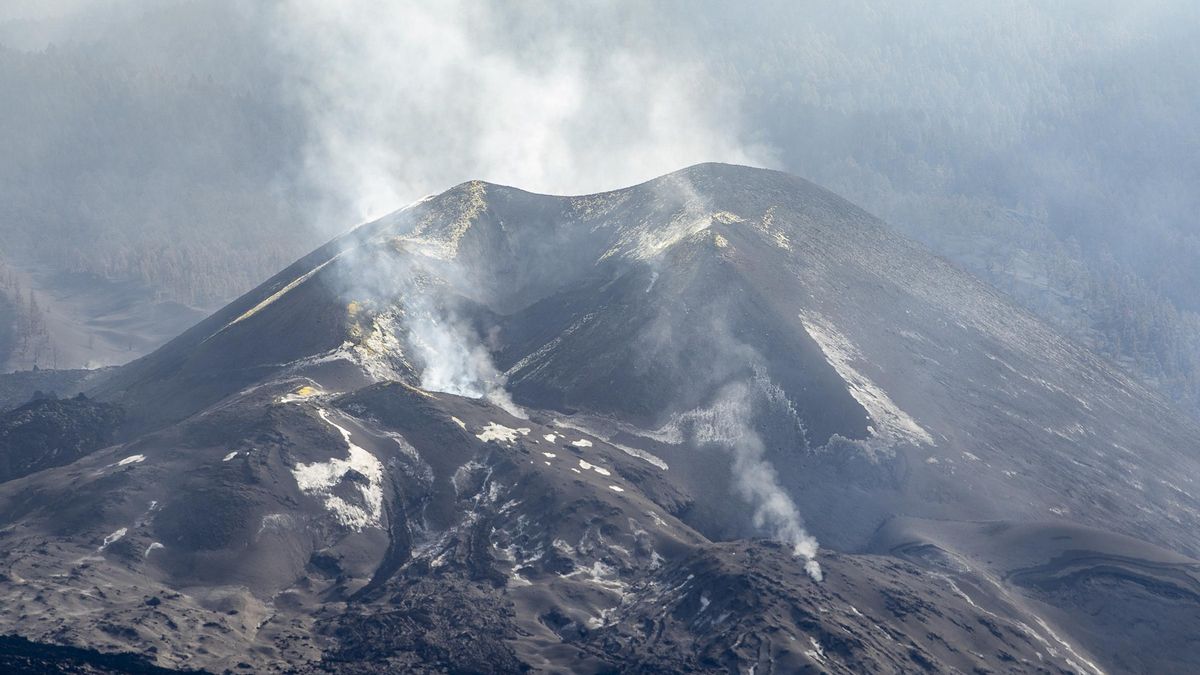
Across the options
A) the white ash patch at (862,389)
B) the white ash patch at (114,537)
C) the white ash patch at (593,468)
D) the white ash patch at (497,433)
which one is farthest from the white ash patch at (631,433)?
the white ash patch at (114,537)

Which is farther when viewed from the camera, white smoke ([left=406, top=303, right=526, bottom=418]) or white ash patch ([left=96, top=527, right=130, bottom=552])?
white smoke ([left=406, top=303, right=526, bottom=418])

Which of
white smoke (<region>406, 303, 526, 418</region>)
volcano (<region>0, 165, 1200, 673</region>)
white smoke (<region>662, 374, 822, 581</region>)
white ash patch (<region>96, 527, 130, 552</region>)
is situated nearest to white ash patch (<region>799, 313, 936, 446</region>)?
volcano (<region>0, 165, 1200, 673</region>)

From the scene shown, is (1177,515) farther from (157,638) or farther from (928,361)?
(157,638)

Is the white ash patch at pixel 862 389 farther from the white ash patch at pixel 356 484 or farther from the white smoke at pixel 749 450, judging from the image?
the white ash patch at pixel 356 484

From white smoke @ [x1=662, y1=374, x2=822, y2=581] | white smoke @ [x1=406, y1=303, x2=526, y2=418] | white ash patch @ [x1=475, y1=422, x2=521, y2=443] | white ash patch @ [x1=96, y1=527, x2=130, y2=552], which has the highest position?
white smoke @ [x1=406, y1=303, x2=526, y2=418]

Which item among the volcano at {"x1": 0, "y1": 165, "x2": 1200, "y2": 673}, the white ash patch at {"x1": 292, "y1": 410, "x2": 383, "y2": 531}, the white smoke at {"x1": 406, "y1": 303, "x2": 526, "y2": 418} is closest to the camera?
the volcano at {"x1": 0, "y1": 165, "x2": 1200, "y2": 673}

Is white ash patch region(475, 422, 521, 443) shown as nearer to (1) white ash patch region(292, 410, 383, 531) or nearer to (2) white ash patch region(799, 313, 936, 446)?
(1) white ash patch region(292, 410, 383, 531)

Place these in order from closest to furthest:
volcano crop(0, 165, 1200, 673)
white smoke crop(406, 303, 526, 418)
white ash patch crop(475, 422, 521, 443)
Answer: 1. volcano crop(0, 165, 1200, 673)
2. white ash patch crop(475, 422, 521, 443)
3. white smoke crop(406, 303, 526, 418)
